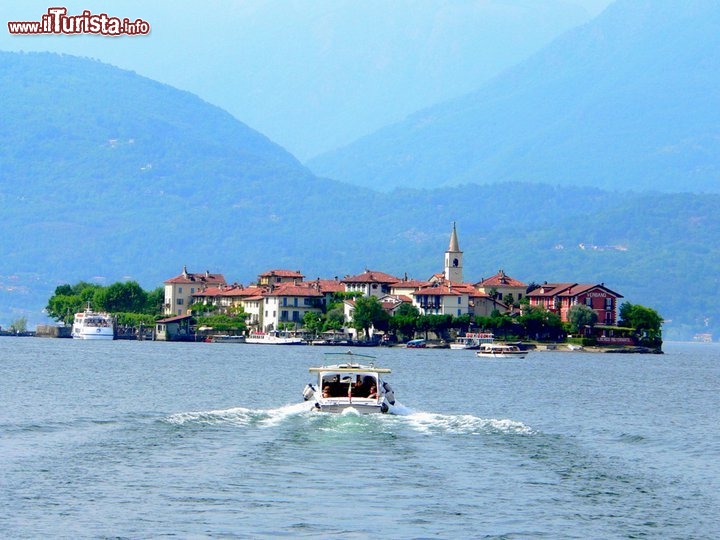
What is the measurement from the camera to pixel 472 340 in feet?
552

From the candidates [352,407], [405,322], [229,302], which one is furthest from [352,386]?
[229,302]

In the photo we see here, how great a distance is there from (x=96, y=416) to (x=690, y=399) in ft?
116

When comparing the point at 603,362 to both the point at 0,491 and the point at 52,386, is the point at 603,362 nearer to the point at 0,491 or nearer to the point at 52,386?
the point at 52,386

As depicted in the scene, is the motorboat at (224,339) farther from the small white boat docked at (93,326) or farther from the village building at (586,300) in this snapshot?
the village building at (586,300)

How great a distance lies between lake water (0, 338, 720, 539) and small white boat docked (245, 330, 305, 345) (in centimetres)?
9358

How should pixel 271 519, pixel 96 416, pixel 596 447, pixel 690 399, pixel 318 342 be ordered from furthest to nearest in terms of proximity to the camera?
pixel 318 342
pixel 690 399
pixel 96 416
pixel 596 447
pixel 271 519

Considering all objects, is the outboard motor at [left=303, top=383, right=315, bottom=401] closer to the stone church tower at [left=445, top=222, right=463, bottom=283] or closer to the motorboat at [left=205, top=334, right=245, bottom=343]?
the motorboat at [left=205, top=334, right=245, bottom=343]

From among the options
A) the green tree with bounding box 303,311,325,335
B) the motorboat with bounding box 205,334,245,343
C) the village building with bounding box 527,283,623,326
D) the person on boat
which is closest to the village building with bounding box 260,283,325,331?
the green tree with bounding box 303,311,325,335

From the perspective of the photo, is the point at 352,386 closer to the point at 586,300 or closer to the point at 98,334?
the point at 586,300

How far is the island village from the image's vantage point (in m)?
178

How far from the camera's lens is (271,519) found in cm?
3409

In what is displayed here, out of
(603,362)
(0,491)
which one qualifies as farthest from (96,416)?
(603,362)

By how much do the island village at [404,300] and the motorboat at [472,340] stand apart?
21.3 feet

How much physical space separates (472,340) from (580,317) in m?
13.9
